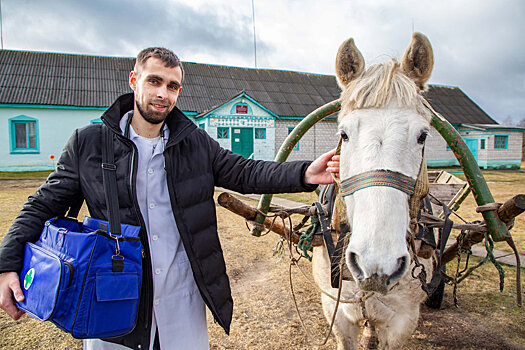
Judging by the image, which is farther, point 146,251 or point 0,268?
point 146,251

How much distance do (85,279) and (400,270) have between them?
1.33 metres

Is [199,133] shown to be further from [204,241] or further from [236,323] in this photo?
[236,323]

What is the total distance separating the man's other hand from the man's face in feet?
3.24

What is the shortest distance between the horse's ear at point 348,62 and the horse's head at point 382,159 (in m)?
0.11

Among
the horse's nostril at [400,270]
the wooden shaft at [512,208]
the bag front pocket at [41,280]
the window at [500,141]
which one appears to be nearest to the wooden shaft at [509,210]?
the wooden shaft at [512,208]

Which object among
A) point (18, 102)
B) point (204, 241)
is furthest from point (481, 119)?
point (18, 102)

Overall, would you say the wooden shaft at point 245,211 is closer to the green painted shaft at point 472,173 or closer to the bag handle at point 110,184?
the bag handle at point 110,184

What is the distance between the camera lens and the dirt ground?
2.88 meters

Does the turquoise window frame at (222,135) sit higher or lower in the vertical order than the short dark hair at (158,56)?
higher

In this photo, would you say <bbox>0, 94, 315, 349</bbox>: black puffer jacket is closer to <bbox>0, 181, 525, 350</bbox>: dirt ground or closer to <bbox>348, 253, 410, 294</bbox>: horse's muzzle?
<bbox>348, 253, 410, 294</bbox>: horse's muzzle

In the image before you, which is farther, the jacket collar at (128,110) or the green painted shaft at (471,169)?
the green painted shaft at (471,169)

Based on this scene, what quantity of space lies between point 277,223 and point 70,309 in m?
1.55

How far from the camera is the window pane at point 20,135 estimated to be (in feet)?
54.1

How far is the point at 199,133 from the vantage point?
2.06 metres
